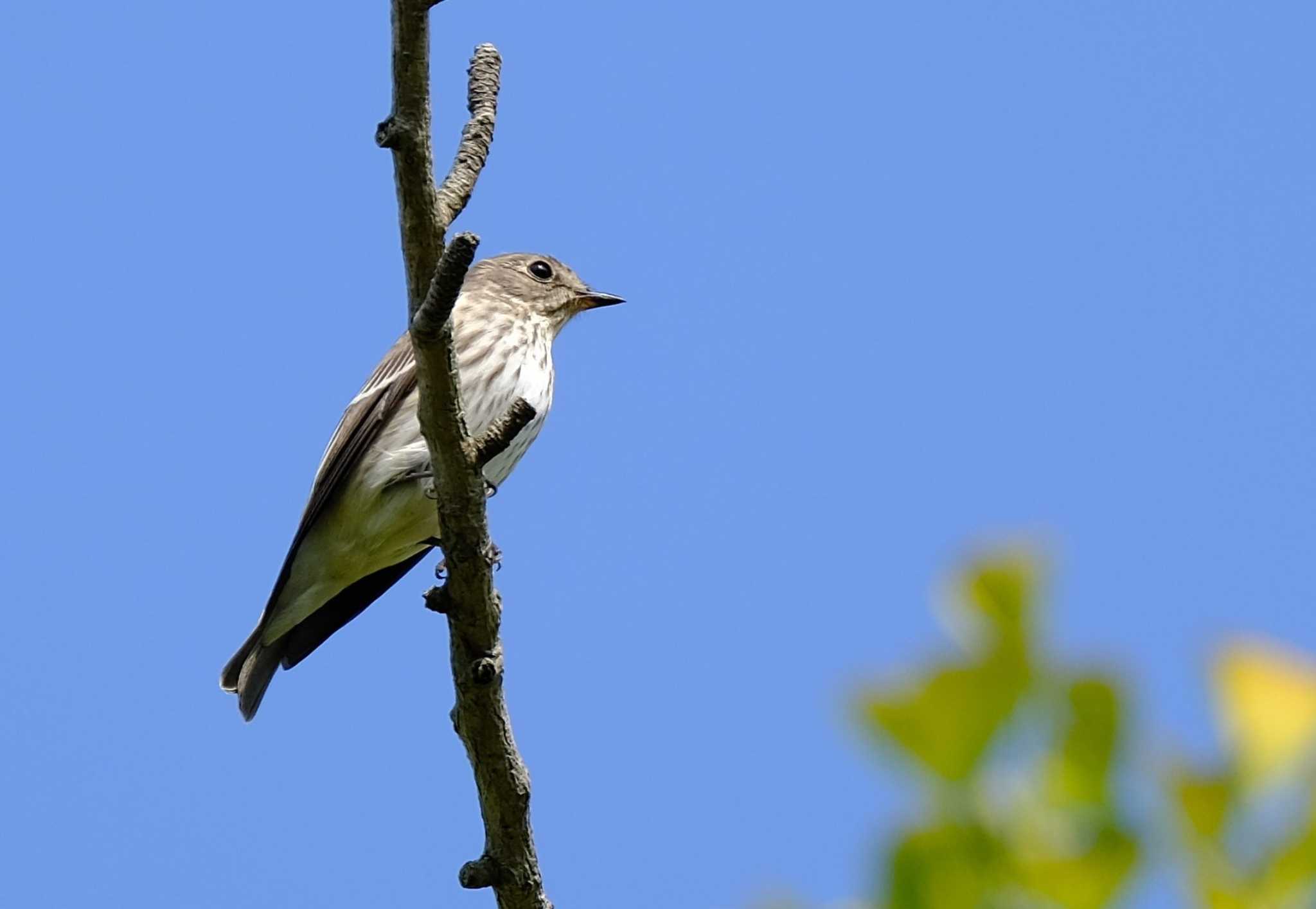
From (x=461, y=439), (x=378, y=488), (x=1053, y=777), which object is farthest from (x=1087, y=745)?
(x=378, y=488)

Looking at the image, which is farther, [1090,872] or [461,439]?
[461,439]

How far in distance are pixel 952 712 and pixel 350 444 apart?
781 cm

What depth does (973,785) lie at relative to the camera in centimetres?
102

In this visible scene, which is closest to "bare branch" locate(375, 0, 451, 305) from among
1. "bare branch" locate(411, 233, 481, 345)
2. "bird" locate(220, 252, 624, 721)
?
"bare branch" locate(411, 233, 481, 345)

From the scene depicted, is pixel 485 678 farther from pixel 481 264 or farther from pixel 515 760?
pixel 481 264

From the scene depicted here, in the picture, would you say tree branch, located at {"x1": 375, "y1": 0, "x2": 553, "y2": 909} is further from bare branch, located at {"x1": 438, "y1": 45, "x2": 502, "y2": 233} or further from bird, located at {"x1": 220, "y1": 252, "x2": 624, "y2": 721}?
bird, located at {"x1": 220, "y1": 252, "x2": 624, "y2": 721}

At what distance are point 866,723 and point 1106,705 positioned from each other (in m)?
0.14

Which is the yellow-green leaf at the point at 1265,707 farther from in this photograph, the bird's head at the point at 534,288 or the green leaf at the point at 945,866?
the bird's head at the point at 534,288

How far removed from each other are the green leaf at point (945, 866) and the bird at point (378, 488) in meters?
6.97

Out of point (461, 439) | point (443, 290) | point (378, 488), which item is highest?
point (378, 488)

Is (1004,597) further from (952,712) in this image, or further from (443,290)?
(443,290)

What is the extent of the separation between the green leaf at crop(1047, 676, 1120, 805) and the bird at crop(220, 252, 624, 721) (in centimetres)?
700

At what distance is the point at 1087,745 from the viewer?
98 centimetres

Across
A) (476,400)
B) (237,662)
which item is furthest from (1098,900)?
(237,662)
